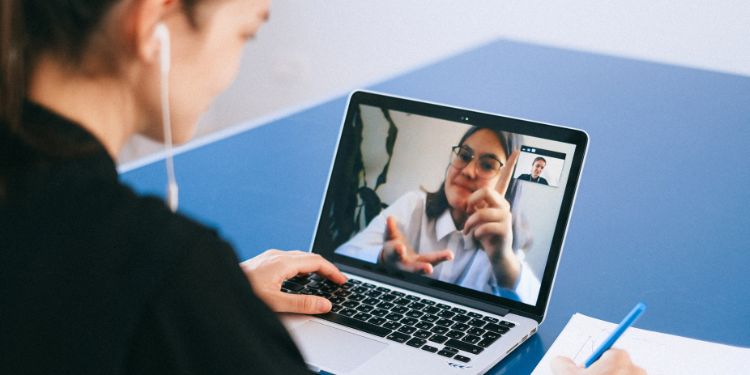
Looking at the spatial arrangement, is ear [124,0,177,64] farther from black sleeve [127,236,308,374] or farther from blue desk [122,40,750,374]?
blue desk [122,40,750,374]

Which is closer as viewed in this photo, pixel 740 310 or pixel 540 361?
pixel 540 361

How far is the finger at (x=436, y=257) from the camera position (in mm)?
1233

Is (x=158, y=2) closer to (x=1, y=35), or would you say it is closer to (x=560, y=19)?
(x=1, y=35)

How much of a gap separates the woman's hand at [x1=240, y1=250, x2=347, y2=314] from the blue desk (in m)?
0.13

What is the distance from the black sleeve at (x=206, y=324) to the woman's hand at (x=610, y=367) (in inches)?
18.4

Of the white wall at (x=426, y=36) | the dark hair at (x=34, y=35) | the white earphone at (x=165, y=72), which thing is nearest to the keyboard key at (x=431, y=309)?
the white earphone at (x=165, y=72)

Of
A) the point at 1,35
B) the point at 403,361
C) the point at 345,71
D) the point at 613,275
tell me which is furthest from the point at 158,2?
the point at 345,71

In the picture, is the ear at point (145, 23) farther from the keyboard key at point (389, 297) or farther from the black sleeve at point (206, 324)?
the keyboard key at point (389, 297)

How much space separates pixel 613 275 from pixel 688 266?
0.12m

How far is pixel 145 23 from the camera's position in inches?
25.1

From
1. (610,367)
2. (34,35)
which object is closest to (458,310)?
(610,367)

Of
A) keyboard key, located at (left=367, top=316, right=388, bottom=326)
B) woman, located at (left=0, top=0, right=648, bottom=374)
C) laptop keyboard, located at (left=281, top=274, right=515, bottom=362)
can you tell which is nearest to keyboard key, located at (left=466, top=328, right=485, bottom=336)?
laptop keyboard, located at (left=281, top=274, right=515, bottom=362)

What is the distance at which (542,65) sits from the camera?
230 cm

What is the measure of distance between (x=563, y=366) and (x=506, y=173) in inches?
10.7
